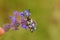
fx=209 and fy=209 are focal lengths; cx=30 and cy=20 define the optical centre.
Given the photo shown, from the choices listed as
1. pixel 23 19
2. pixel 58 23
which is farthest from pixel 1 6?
pixel 23 19

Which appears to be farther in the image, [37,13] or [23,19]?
[37,13]

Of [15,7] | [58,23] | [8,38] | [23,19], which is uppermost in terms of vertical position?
[15,7]

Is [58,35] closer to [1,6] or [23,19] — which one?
[1,6]

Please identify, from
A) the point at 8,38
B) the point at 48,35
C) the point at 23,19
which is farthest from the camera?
the point at 48,35

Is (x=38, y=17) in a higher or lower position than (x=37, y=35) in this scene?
higher

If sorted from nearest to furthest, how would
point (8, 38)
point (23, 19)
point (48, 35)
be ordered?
point (23, 19)
point (8, 38)
point (48, 35)

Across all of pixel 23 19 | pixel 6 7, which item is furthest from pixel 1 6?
pixel 23 19

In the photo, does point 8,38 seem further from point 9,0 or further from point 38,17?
point 9,0
